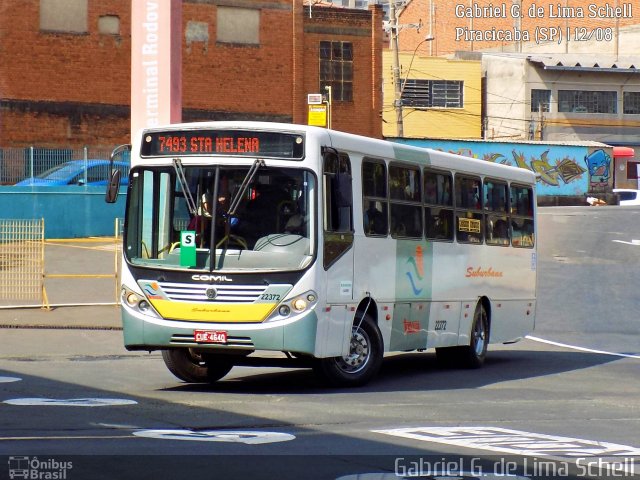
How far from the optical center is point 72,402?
11594 mm

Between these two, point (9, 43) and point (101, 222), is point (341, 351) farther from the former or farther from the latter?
point (9, 43)

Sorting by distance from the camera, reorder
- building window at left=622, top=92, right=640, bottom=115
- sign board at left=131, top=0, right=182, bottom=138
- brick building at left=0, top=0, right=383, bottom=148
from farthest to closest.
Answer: building window at left=622, top=92, right=640, bottom=115 → brick building at left=0, top=0, right=383, bottom=148 → sign board at left=131, top=0, right=182, bottom=138

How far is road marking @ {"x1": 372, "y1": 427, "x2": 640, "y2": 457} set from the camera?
8.86 meters

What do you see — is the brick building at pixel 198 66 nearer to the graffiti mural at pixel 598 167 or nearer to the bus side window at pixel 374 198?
the graffiti mural at pixel 598 167

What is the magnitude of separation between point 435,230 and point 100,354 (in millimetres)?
5792

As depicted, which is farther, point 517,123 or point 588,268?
point 517,123

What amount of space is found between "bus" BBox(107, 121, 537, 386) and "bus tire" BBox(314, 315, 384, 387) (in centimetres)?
1

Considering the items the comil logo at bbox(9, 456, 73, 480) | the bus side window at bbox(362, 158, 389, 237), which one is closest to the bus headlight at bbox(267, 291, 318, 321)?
the bus side window at bbox(362, 158, 389, 237)

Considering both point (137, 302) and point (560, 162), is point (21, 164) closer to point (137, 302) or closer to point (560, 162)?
point (137, 302)

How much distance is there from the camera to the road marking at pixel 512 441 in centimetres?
886

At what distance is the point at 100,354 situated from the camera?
59.7 ft

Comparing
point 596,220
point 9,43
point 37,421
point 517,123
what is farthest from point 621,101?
point 37,421

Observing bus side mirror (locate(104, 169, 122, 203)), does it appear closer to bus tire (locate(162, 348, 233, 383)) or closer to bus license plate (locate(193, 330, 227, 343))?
bus tire (locate(162, 348, 233, 383))

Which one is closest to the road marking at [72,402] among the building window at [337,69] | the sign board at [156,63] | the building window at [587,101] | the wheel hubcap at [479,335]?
the wheel hubcap at [479,335]
